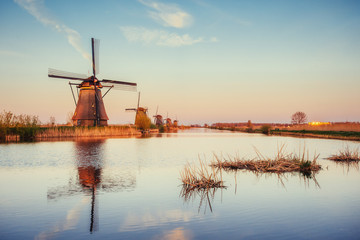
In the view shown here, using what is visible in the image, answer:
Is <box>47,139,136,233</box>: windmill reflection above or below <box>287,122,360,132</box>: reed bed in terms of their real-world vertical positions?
below

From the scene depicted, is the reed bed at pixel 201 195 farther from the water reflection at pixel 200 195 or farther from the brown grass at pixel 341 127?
the brown grass at pixel 341 127

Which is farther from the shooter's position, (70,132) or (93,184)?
(70,132)

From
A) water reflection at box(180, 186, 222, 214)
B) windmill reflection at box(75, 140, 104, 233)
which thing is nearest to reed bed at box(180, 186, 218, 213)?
water reflection at box(180, 186, 222, 214)

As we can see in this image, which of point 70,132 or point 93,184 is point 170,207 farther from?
point 70,132

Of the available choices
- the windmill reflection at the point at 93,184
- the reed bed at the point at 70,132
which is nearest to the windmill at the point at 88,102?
the reed bed at the point at 70,132

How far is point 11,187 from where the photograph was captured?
26.9 ft

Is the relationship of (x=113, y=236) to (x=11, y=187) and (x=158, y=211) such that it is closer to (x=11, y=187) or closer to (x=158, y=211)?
(x=158, y=211)

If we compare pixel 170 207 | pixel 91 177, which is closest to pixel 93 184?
pixel 91 177

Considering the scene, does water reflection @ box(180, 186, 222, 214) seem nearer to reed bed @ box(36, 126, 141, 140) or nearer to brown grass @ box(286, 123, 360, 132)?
reed bed @ box(36, 126, 141, 140)

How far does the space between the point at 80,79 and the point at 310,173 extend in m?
30.6

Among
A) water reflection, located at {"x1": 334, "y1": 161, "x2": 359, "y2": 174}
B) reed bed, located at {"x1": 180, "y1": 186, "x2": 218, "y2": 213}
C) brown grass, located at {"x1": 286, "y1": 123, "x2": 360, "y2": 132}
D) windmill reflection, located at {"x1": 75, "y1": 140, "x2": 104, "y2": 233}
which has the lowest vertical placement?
windmill reflection, located at {"x1": 75, "y1": 140, "x2": 104, "y2": 233}

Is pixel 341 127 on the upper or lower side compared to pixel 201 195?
upper

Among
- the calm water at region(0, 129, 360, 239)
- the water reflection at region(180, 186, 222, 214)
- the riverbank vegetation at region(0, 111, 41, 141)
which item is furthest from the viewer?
the riverbank vegetation at region(0, 111, 41, 141)

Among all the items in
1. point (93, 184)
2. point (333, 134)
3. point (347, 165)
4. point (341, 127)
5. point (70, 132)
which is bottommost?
point (93, 184)
